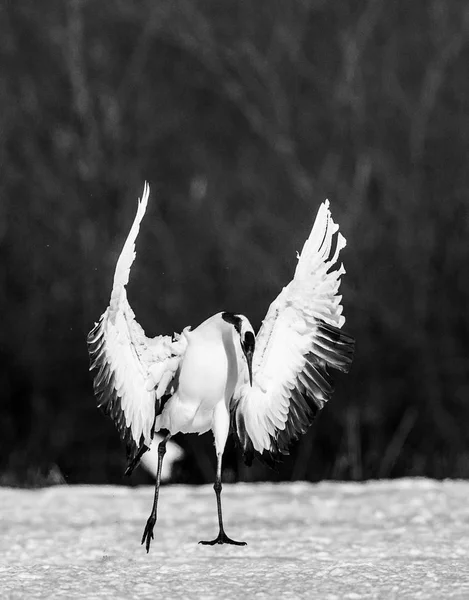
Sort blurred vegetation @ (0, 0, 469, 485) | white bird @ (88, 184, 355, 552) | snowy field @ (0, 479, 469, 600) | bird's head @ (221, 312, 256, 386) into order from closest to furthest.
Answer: snowy field @ (0, 479, 469, 600), bird's head @ (221, 312, 256, 386), white bird @ (88, 184, 355, 552), blurred vegetation @ (0, 0, 469, 485)

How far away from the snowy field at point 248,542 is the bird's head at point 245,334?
2.73 feet

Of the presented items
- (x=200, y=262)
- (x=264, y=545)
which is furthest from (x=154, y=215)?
(x=264, y=545)

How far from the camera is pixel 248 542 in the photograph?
598 cm

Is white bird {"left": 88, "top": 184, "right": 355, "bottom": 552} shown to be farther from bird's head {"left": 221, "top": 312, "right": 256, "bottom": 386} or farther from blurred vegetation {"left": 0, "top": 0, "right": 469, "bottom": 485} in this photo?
blurred vegetation {"left": 0, "top": 0, "right": 469, "bottom": 485}

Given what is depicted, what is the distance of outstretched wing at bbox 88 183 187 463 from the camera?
509cm

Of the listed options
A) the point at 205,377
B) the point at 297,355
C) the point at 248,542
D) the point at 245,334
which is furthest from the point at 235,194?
the point at 245,334

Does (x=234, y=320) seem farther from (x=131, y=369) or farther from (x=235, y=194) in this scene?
(x=235, y=194)

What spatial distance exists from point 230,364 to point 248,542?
45.9 inches

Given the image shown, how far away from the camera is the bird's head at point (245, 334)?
16.3 ft

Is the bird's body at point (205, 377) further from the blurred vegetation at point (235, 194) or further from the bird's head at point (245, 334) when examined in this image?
the blurred vegetation at point (235, 194)

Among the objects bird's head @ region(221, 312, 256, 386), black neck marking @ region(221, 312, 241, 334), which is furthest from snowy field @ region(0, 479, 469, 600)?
black neck marking @ region(221, 312, 241, 334)

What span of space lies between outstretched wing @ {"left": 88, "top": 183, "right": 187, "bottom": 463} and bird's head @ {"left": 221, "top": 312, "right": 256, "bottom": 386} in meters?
0.32

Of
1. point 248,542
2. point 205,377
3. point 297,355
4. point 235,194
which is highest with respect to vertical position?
point 235,194

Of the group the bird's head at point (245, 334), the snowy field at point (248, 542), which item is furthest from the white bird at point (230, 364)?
the snowy field at point (248, 542)
